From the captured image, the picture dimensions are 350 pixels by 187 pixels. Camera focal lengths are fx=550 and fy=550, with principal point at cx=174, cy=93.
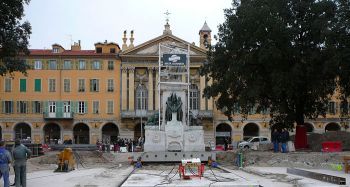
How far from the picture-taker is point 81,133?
71.7 m

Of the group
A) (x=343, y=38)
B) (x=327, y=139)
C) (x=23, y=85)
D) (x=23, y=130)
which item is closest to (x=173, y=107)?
(x=343, y=38)

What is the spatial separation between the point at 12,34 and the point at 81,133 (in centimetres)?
4298

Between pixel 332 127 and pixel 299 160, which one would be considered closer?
pixel 299 160

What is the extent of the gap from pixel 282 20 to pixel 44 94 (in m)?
44.0

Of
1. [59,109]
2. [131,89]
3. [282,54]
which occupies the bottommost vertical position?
[59,109]

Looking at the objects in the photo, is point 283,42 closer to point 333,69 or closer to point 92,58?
point 333,69

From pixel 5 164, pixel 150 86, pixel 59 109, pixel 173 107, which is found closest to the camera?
pixel 5 164

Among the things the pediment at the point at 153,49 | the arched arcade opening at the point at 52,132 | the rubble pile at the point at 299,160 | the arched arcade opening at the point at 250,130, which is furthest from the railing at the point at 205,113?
the rubble pile at the point at 299,160

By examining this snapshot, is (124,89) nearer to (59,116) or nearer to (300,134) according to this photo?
(59,116)

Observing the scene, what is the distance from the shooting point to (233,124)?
7206 centimetres

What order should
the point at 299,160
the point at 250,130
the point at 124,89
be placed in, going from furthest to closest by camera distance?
1. the point at 250,130
2. the point at 124,89
3. the point at 299,160

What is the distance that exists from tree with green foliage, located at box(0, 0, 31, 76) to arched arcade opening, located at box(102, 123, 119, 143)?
41.4 meters

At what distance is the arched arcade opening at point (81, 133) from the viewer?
233ft

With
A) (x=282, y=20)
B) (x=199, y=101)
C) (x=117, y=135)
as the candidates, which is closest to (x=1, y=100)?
(x=117, y=135)
